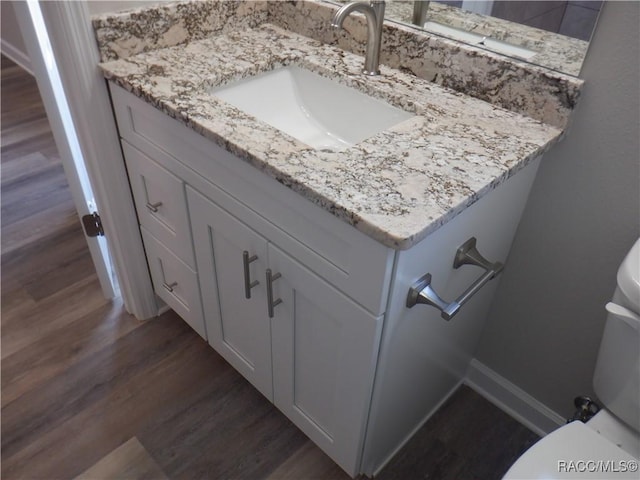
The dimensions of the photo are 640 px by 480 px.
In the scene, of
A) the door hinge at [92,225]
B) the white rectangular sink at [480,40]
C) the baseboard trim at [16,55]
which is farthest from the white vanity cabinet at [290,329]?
the baseboard trim at [16,55]

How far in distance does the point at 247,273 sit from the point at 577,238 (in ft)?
2.32

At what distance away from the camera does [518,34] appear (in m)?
1.06

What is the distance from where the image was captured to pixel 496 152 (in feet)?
3.06

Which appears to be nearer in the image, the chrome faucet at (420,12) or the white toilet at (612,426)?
the white toilet at (612,426)

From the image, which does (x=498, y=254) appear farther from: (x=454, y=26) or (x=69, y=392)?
(x=69, y=392)


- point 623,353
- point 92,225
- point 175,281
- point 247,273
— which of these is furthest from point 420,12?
point 92,225

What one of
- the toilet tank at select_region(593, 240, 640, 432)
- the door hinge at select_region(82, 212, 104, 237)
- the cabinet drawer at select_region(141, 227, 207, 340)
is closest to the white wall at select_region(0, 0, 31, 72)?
the door hinge at select_region(82, 212, 104, 237)

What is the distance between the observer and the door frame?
111cm

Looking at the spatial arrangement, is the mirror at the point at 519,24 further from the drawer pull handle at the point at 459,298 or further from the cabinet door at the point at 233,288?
the cabinet door at the point at 233,288

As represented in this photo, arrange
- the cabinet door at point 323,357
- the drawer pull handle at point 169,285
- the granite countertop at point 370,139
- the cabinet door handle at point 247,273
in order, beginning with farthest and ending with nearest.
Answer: the drawer pull handle at point 169,285 → the cabinet door handle at point 247,273 → the cabinet door at point 323,357 → the granite countertop at point 370,139

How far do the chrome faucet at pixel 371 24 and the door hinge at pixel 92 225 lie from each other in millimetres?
869

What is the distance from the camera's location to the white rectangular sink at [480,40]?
1058mm

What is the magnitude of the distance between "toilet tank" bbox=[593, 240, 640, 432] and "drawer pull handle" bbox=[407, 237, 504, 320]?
A: 21 centimetres

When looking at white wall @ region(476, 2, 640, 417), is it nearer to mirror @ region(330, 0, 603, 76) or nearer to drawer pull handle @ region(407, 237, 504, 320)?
mirror @ region(330, 0, 603, 76)
